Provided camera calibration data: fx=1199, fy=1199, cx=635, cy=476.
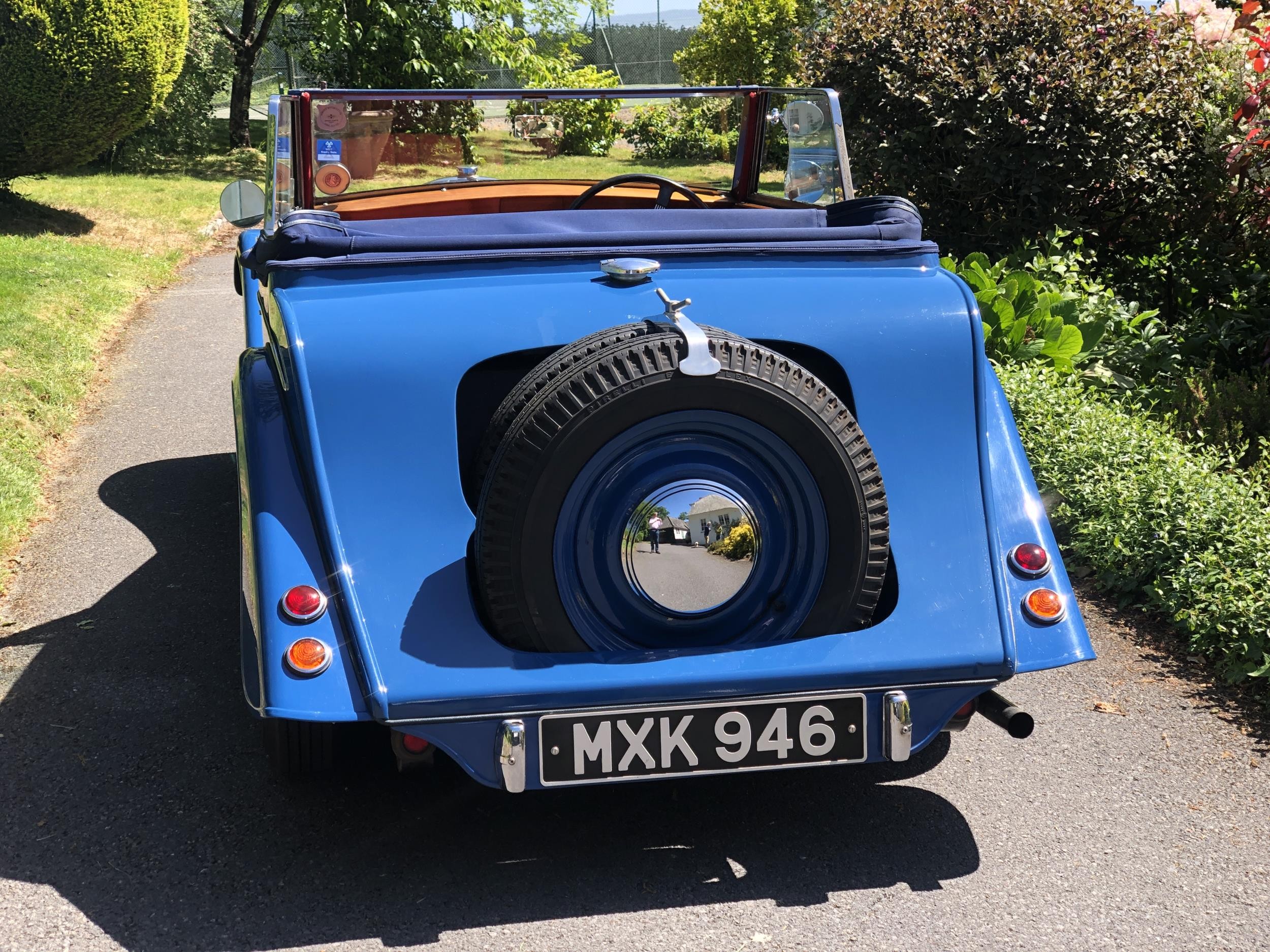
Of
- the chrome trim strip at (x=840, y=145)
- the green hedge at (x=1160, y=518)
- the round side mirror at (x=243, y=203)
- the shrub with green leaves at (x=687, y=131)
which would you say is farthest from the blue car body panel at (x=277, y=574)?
the green hedge at (x=1160, y=518)

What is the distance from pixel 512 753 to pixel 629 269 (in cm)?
123

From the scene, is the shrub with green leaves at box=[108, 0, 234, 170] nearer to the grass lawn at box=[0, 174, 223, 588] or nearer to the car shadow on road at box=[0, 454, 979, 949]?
the grass lawn at box=[0, 174, 223, 588]

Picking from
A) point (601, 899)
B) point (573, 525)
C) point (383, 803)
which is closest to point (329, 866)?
point (383, 803)

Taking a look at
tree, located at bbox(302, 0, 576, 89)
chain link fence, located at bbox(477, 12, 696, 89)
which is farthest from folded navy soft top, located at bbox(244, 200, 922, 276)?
chain link fence, located at bbox(477, 12, 696, 89)

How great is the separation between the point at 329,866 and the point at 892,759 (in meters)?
1.32

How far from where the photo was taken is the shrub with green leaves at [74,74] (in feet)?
37.0

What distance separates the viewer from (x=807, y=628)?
8.93 ft

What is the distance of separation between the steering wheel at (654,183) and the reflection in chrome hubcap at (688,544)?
7.49ft

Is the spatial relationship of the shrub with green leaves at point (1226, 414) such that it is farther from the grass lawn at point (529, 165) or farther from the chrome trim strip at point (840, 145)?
the grass lawn at point (529, 165)

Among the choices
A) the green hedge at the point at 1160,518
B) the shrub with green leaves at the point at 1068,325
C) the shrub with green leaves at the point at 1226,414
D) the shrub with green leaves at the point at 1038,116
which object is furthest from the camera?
the shrub with green leaves at the point at 1038,116

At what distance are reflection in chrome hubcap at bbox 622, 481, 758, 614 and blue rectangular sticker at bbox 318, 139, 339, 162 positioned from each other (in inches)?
94.2

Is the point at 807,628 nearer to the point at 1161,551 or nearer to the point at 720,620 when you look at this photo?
the point at 720,620

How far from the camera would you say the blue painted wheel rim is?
2590mm

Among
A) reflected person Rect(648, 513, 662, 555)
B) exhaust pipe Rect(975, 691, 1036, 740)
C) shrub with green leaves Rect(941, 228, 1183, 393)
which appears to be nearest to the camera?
reflected person Rect(648, 513, 662, 555)
